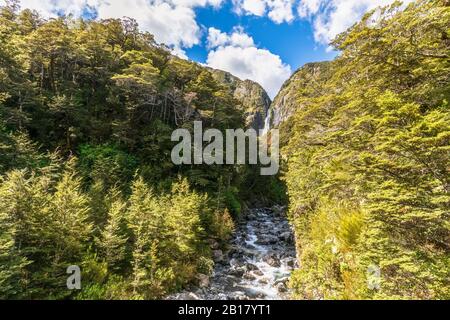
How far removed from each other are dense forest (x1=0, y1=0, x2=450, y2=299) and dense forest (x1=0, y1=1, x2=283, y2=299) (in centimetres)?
9

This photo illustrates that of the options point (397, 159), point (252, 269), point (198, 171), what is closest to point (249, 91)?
point (198, 171)

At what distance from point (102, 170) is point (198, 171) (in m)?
7.66

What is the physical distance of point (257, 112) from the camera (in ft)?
404

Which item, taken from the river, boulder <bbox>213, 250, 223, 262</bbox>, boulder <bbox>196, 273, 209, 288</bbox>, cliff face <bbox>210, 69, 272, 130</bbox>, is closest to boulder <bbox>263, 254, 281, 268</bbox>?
the river

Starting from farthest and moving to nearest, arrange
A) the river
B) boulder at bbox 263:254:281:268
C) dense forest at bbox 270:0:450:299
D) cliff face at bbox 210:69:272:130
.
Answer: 1. cliff face at bbox 210:69:272:130
2. boulder at bbox 263:254:281:268
3. the river
4. dense forest at bbox 270:0:450:299

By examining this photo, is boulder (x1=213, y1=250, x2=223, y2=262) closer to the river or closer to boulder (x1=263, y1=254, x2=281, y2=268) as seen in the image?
the river

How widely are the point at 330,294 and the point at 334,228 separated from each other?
2.25m

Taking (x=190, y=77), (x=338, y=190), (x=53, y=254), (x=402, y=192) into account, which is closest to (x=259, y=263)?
(x=338, y=190)

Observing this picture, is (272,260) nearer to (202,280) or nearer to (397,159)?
(202,280)

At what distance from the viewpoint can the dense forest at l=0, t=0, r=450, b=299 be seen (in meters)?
4.59

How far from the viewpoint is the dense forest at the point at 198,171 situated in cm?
459

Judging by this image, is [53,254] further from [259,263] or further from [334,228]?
[259,263]

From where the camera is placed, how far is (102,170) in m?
16.3

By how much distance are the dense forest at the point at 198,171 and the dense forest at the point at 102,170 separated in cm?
9
